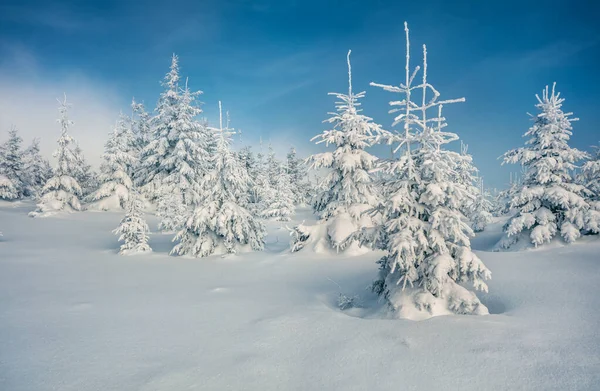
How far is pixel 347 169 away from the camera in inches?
698

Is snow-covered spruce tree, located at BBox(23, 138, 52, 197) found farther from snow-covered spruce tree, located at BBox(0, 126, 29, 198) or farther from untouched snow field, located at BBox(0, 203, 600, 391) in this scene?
untouched snow field, located at BBox(0, 203, 600, 391)

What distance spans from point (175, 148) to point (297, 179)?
121ft

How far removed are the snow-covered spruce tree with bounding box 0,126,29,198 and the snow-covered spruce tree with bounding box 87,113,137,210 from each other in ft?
51.5

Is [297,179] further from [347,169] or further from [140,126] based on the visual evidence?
[347,169]

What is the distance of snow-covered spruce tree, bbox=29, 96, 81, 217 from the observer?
3525 cm

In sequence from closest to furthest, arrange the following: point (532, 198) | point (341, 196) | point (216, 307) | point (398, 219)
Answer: point (398, 219), point (216, 307), point (532, 198), point (341, 196)

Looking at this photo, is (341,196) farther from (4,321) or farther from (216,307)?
(4,321)

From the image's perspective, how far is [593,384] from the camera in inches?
162

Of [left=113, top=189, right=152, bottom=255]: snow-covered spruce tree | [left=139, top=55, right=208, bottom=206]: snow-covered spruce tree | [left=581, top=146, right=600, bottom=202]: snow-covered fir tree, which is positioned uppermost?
[left=139, top=55, right=208, bottom=206]: snow-covered spruce tree

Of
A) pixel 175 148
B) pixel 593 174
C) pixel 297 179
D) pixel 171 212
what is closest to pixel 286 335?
pixel 593 174

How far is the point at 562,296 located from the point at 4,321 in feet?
43.5

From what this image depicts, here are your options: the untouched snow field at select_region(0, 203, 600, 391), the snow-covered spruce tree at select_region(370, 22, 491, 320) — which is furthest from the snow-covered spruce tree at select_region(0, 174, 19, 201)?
the snow-covered spruce tree at select_region(370, 22, 491, 320)

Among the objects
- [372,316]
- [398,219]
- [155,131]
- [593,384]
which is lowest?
[372,316]

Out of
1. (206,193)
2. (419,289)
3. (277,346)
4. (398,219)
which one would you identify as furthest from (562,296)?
(206,193)
